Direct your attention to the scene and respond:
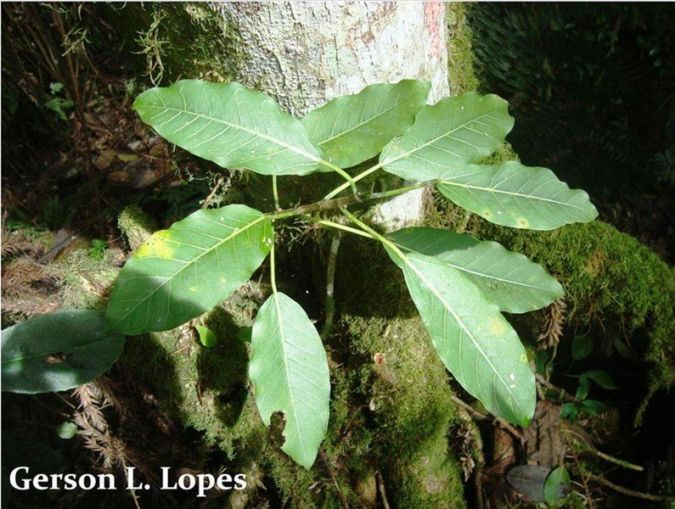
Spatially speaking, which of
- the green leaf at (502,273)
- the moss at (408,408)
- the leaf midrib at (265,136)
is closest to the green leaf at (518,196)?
the green leaf at (502,273)

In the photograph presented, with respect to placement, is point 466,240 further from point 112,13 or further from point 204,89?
point 112,13

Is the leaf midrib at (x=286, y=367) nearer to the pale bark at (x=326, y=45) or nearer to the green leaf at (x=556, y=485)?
the pale bark at (x=326, y=45)

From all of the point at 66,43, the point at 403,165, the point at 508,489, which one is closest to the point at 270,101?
the point at 403,165

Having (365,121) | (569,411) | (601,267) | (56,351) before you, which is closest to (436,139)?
(365,121)

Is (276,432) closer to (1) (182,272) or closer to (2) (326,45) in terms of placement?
(1) (182,272)

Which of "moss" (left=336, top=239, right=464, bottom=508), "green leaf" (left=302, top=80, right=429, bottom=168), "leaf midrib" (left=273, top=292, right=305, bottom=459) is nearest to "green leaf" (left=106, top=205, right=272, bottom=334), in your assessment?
"leaf midrib" (left=273, top=292, right=305, bottom=459)

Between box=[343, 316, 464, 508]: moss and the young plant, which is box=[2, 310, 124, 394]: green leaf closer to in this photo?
the young plant

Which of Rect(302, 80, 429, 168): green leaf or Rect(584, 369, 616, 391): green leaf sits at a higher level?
Rect(302, 80, 429, 168): green leaf

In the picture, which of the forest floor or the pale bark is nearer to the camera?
the pale bark
